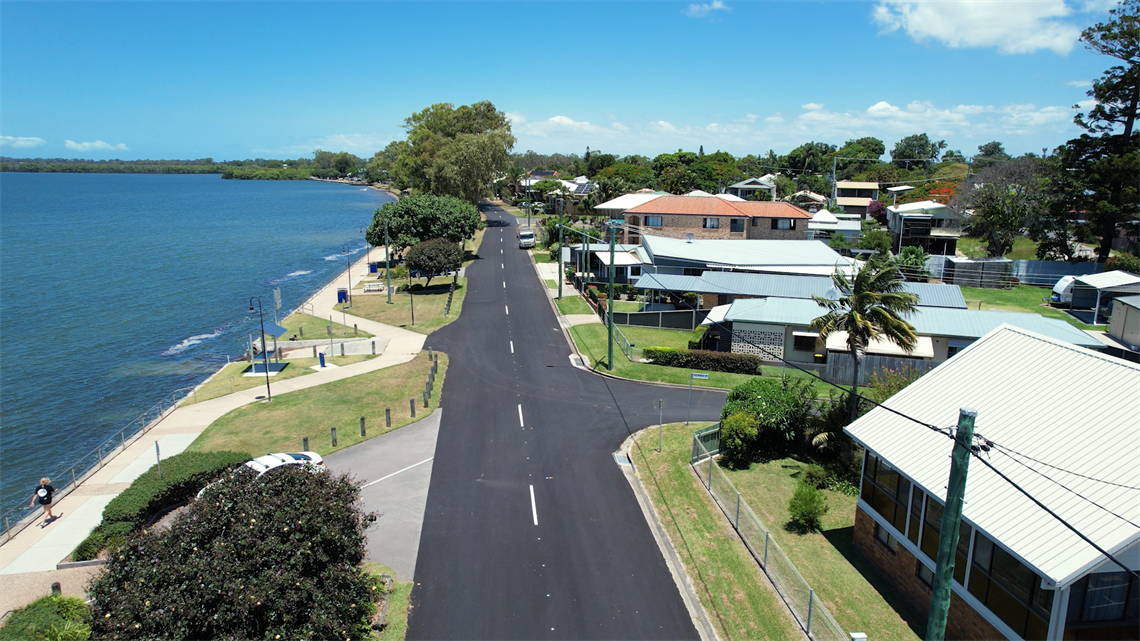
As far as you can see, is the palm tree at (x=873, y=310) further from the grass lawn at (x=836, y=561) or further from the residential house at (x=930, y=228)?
the residential house at (x=930, y=228)

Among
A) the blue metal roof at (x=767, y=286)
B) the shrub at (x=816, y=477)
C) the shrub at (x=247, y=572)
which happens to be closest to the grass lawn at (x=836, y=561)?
the shrub at (x=816, y=477)

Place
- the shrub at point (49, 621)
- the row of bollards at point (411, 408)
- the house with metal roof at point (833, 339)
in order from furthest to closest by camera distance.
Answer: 1. the house with metal roof at point (833, 339)
2. the row of bollards at point (411, 408)
3. the shrub at point (49, 621)

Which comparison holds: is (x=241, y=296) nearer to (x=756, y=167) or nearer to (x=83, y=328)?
(x=83, y=328)

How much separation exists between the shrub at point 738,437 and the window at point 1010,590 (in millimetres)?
9886

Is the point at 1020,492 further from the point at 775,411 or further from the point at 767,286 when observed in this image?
the point at 767,286

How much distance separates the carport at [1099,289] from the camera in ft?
145

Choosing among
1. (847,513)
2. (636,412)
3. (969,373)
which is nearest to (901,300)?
(969,373)

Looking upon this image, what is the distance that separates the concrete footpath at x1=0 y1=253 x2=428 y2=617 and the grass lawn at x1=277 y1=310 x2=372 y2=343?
16.3 ft

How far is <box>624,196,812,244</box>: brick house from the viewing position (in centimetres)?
6350

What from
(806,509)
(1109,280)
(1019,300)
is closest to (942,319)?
(806,509)

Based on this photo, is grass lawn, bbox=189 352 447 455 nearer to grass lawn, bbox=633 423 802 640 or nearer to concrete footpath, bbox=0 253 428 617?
concrete footpath, bbox=0 253 428 617

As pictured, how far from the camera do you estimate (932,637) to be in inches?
404

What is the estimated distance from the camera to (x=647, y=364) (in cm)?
3566

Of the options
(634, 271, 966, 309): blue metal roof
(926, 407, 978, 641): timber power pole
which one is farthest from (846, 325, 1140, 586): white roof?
(634, 271, 966, 309): blue metal roof
